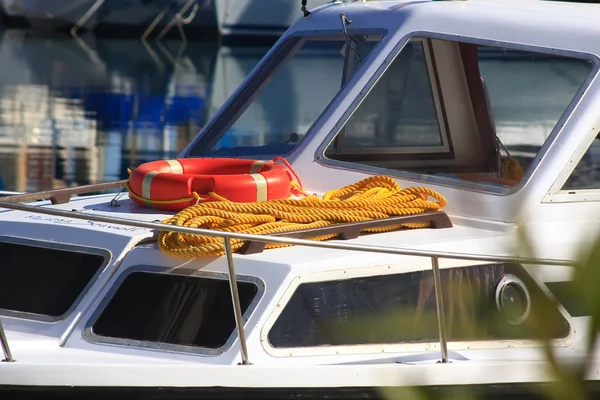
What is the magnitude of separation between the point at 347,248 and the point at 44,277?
3.94 feet

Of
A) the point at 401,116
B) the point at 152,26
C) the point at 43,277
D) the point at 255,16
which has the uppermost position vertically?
the point at 255,16

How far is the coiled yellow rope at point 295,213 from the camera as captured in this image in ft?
10.6

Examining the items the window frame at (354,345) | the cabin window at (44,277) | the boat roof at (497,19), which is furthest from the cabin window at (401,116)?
the cabin window at (44,277)

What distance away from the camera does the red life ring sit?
3.76 m

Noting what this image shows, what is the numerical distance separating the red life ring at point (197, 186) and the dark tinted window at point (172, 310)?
0.53 m

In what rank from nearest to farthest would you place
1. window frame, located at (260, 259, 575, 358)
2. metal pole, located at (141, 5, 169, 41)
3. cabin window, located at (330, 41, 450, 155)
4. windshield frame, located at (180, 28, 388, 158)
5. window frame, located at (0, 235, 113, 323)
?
1. window frame, located at (260, 259, 575, 358)
2. window frame, located at (0, 235, 113, 323)
3. cabin window, located at (330, 41, 450, 155)
4. windshield frame, located at (180, 28, 388, 158)
5. metal pole, located at (141, 5, 169, 41)

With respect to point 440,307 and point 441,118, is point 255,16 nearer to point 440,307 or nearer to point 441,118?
point 441,118

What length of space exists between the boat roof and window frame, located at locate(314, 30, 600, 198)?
0.02 m

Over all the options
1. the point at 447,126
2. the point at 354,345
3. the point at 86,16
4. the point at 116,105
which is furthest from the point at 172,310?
the point at 86,16

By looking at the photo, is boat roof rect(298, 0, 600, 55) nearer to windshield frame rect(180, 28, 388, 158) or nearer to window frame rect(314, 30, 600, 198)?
window frame rect(314, 30, 600, 198)

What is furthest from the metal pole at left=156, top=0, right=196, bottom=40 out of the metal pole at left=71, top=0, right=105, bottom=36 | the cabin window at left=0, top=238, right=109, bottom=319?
the cabin window at left=0, top=238, right=109, bottom=319

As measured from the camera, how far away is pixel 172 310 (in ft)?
10.7

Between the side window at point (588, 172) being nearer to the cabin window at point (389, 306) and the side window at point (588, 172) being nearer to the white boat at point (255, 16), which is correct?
the cabin window at point (389, 306)

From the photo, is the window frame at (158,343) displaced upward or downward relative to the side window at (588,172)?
downward
